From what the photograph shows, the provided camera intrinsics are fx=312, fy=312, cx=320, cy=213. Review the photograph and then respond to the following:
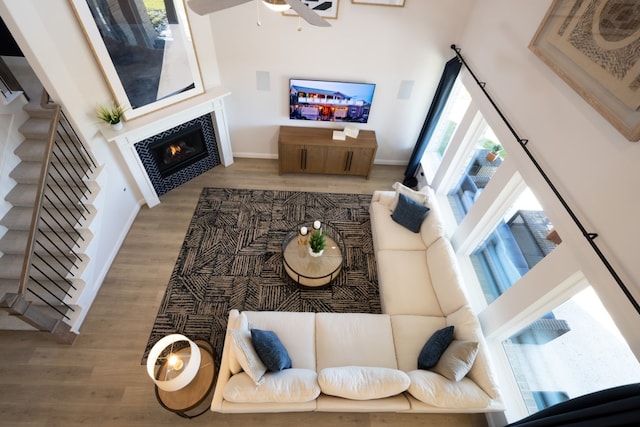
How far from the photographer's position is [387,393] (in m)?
2.70

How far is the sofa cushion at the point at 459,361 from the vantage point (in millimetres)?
2802

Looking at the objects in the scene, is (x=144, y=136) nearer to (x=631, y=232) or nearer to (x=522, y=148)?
(x=522, y=148)

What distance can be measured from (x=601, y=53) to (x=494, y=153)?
65.9 inches

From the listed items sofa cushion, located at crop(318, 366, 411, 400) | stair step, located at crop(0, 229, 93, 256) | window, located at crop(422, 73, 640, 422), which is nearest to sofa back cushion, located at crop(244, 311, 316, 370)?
sofa cushion, located at crop(318, 366, 411, 400)

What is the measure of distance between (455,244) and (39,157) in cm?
527

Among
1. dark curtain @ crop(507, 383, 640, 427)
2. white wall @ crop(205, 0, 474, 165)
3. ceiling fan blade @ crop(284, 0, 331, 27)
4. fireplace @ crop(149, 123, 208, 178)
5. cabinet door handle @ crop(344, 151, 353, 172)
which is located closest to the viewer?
dark curtain @ crop(507, 383, 640, 427)

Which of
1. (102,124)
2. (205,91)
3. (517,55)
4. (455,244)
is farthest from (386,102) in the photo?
(102,124)

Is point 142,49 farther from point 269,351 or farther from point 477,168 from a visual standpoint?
point 477,168

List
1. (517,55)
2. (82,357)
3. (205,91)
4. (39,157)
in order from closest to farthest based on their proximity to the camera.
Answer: (517,55), (82,357), (39,157), (205,91)

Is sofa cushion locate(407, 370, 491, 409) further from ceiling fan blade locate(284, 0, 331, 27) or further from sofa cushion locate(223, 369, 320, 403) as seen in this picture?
ceiling fan blade locate(284, 0, 331, 27)

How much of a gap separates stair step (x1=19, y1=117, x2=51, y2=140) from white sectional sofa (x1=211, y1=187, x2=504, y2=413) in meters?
3.16

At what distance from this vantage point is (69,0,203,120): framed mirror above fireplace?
337cm

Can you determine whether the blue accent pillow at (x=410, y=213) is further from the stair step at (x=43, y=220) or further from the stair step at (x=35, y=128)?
the stair step at (x=35, y=128)

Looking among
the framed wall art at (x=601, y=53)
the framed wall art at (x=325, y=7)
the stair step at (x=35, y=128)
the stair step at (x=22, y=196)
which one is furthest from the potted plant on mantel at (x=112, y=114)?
the framed wall art at (x=601, y=53)
